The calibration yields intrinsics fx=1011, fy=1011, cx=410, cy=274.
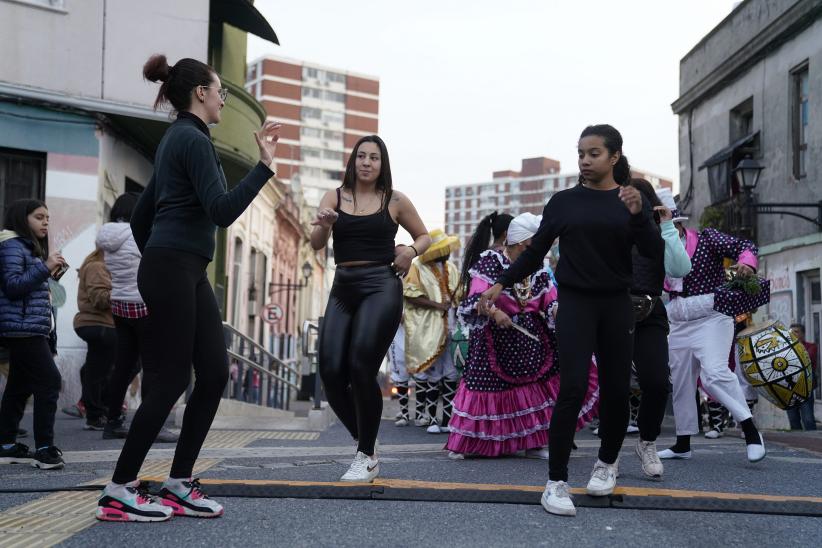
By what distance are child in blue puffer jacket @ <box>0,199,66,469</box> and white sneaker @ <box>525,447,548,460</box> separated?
332 cm

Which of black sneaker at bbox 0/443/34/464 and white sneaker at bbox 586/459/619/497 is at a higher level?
white sneaker at bbox 586/459/619/497

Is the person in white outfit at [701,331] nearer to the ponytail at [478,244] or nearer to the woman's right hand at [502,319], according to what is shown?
the woman's right hand at [502,319]

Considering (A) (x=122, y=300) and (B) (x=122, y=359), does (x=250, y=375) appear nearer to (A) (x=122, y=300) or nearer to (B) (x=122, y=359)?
(B) (x=122, y=359)

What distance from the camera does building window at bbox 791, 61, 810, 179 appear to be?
21.0 m

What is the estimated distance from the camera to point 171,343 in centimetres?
418

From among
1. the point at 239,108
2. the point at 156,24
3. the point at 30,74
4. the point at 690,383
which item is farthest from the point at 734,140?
the point at 690,383

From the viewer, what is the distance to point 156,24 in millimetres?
15031

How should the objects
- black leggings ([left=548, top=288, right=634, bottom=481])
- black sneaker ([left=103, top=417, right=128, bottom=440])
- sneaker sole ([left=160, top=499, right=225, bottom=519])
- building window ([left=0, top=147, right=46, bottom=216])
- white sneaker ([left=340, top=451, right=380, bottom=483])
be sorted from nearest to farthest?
sneaker sole ([left=160, top=499, right=225, bottom=519]), black leggings ([left=548, top=288, right=634, bottom=481]), white sneaker ([left=340, top=451, right=380, bottom=483]), black sneaker ([left=103, top=417, right=128, bottom=440]), building window ([left=0, top=147, right=46, bottom=216])

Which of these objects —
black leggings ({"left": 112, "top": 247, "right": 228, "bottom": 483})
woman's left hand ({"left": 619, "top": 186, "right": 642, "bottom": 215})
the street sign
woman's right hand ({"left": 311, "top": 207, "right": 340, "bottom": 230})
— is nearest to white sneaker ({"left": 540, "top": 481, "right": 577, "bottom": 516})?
woman's left hand ({"left": 619, "top": 186, "right": 642, "bottom": 215})

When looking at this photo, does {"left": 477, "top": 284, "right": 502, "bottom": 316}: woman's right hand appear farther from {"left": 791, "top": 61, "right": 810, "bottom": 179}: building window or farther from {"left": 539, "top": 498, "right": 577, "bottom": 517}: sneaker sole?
{"left": 791, "top": 61, "right": 810, "bottom": 179}: building window

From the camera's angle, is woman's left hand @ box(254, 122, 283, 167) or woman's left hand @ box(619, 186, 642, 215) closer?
woman's left hand @ box(254, 122, 283, 167)

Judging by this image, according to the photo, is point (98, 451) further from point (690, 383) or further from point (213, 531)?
point (690, 383)

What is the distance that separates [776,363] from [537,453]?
6.77 feet

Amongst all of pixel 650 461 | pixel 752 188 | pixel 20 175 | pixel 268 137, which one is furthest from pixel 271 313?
pixel 268 137
